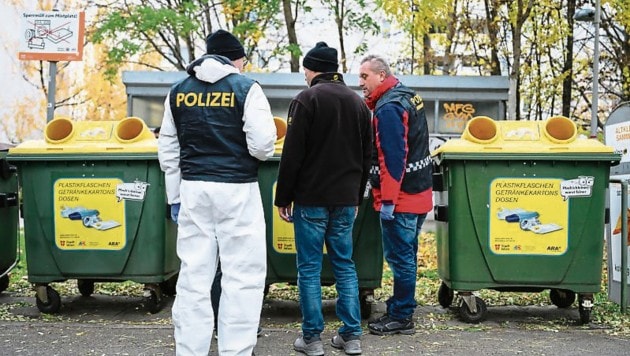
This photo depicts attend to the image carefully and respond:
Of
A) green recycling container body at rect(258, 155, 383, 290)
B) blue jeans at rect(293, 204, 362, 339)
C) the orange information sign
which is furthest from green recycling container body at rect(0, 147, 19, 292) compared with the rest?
blue jeans at rect(293, 204, 362, 339)

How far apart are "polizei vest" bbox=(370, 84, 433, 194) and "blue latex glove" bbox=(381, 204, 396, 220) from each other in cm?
21

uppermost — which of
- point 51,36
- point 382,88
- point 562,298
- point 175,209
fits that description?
point 51,36

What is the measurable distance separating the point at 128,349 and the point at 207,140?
1490mm

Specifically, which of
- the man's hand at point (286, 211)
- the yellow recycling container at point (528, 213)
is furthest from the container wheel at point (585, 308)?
the man's hand at point (286, 211)

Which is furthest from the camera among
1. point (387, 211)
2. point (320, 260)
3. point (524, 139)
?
point (524, 139)

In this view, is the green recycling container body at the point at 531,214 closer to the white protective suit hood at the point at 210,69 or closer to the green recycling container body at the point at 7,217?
the white protective suit hood at the point at 210,69

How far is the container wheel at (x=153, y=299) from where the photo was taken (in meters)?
5.84

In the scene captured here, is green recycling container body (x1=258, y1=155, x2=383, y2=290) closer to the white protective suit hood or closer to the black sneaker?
the black sneaker

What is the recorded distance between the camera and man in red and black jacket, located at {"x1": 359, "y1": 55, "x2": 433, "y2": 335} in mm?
4984

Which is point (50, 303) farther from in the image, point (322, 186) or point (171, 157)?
point (322, 186)

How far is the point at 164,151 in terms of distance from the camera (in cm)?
430

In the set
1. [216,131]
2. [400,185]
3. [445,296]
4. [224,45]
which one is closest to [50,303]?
[216,131]

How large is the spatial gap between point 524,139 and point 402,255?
128 centimetres

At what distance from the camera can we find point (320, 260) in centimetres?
464
